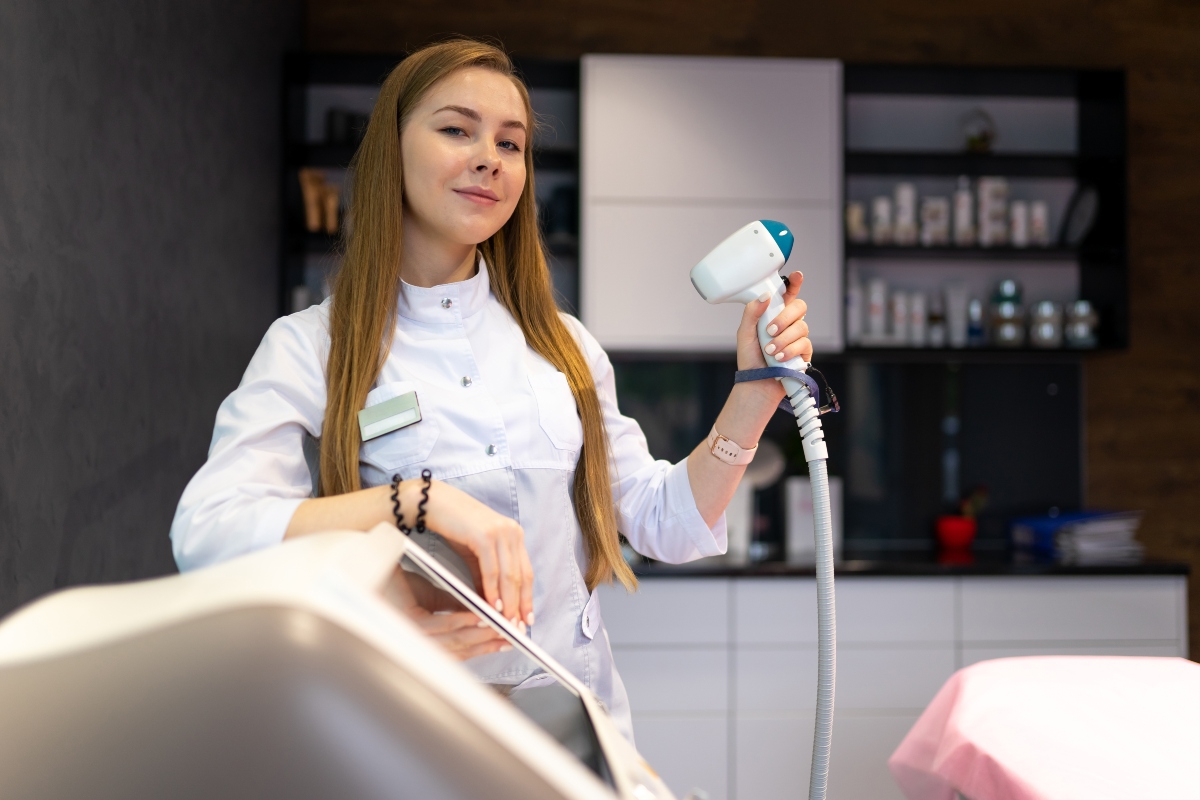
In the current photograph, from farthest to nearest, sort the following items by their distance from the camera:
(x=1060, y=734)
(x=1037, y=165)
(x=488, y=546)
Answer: (x=1037, y=165), (x=1060, y=734), (x=488, y=546)

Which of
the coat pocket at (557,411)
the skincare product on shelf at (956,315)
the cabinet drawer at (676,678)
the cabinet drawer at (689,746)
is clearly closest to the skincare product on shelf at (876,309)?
the skincare product on shelf at (956,315)

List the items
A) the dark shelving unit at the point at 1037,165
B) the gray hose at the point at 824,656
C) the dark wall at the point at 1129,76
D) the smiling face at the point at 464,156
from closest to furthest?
the gray hose at the point at 824,656, the smiling face at the point at 464,156, the dark shelving unit at the point at 1037,165, the dark wall at the point at 1129,76

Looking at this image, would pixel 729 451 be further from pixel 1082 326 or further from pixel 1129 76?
pixel 1129 76

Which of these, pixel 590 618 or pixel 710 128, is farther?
pixel 710 128

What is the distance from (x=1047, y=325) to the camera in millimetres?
3316

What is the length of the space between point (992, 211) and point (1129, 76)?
872 mm

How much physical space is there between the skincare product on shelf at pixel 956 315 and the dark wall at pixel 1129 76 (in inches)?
22.2

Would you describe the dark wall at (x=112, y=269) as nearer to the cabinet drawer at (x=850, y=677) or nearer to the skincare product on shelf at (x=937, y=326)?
the cabinet drawer at (x=850, y=677)

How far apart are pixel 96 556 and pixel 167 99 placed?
3.29 ft

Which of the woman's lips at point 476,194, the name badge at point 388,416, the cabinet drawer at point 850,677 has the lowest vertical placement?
the cabinet drawer at point 850,677

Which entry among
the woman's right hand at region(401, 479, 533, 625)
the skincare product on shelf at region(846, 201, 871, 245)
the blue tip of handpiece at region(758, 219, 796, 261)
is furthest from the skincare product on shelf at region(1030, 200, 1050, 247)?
the woman's right hand at region(401, 479, 533, 625)

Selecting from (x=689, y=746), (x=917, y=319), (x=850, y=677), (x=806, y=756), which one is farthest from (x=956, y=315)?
(x=689, y=746)

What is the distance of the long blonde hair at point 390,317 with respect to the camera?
101 centimetres

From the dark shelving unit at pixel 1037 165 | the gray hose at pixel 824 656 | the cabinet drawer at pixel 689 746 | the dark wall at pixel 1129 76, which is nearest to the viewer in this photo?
the gray hose at pixel 824 656
